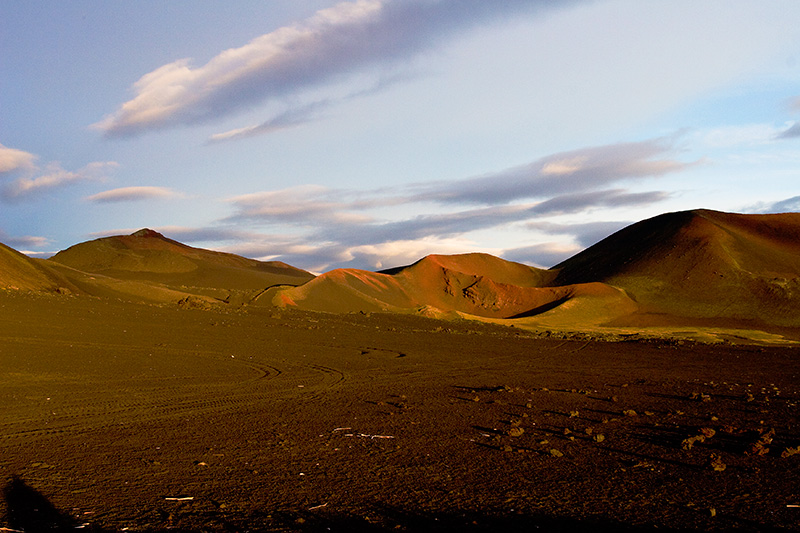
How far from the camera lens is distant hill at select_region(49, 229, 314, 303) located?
128 metres

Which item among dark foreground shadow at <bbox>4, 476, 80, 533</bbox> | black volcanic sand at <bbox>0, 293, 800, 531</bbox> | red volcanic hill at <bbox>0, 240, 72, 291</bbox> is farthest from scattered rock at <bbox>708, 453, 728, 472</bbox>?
red volcanic hill at <bbox>0, 240, 72, 291</bbox>

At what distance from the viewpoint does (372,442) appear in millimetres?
12109

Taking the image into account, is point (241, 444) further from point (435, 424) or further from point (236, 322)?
point (236, 322)

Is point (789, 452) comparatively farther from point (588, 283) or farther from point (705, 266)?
point (705, 266)

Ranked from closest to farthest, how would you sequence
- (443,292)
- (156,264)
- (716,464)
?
(716,464)
(443,292)
(156,264)

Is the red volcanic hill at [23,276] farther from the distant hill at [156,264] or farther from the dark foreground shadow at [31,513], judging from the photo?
the distant hill at [156,264]

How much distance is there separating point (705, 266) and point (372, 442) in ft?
310

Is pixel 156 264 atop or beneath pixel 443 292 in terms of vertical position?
atop

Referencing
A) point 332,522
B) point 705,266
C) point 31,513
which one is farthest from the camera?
point 705,266

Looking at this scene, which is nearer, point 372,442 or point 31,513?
point 31,513

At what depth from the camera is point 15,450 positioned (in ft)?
36.2

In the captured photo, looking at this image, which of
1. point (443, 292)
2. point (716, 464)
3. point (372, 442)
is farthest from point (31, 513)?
point (443, 292)

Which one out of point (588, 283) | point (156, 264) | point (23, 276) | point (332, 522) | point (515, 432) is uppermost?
point (156, 264)

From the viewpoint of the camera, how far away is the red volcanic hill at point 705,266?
269ft
